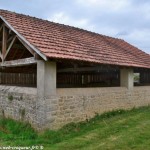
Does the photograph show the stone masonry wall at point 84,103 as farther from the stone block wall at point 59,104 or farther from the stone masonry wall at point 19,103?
the stone masonry wall at point 19,103

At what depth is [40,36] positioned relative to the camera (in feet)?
29.1

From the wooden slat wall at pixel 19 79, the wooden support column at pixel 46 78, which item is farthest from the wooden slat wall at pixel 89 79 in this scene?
the wooden support column at pixel 46 78

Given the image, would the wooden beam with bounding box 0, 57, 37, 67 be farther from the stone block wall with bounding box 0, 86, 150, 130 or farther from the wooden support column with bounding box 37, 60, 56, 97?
Answer: the stone block wall with bounding box 0, 86, 150, 130

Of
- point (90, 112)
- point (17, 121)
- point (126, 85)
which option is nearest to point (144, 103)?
point (126, 85)

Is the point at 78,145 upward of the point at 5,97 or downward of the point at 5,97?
downward

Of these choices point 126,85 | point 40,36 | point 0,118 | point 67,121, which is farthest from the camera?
point 126,85

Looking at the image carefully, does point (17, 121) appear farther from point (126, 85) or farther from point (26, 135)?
point (126, 85)

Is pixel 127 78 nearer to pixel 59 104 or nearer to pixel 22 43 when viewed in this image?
pixel 59 104

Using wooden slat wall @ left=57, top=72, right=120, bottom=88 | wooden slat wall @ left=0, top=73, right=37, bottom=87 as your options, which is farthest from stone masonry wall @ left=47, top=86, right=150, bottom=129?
wooden slat wall @ left=0, top=73, right=37, bottom=87

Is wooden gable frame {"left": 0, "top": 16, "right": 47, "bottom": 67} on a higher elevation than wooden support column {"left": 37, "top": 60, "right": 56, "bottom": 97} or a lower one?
higher

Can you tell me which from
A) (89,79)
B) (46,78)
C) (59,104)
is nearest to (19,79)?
(89,79)

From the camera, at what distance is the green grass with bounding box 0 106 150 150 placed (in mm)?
6387

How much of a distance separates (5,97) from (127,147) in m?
5.60

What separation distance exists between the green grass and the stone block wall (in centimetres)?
27
